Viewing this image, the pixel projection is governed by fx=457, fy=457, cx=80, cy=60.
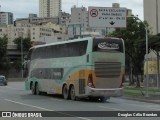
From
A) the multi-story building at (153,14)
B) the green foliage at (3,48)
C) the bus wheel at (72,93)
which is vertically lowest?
the bus wheel at (72,93)

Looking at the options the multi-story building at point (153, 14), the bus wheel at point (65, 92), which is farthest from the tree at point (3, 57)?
the bus wheel at point (65, 92)

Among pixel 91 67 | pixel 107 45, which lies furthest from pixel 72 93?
pixel 107 45

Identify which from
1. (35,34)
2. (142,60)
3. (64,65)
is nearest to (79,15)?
(35,34)

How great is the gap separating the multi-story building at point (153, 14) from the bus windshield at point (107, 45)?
145 ft

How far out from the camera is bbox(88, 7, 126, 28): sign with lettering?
45.7 m

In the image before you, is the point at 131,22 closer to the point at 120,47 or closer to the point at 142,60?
the point at 142,60

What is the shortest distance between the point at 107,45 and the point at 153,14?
161 feet

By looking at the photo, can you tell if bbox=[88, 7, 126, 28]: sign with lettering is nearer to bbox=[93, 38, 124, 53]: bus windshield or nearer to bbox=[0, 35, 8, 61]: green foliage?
bbox=[93, 38, 124, 53]: bus windshield

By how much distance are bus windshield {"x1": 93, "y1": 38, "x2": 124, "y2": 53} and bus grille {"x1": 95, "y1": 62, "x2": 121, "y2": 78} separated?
2.88 ft

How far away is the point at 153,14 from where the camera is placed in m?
76.4

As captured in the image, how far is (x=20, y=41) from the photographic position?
137000 mm

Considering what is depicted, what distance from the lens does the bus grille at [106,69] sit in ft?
93.2

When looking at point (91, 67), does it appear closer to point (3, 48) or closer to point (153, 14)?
Answer: point (153, 14)

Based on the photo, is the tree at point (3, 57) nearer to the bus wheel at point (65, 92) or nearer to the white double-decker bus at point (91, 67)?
the white double-decker bus at point (91, 67)
